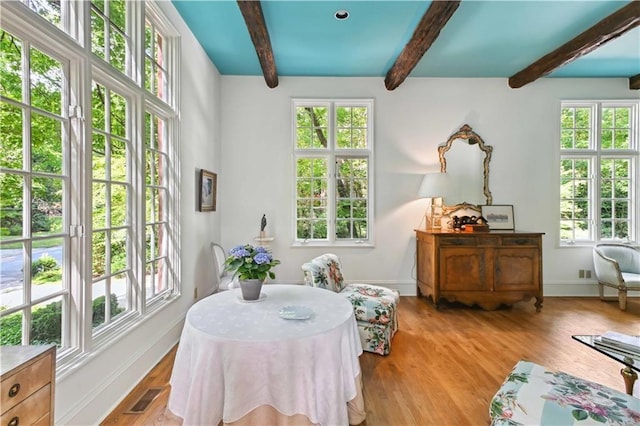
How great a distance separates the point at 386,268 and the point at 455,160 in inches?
71.1

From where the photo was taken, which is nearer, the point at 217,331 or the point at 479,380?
the point at 217,331

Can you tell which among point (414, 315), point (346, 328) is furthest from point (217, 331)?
point (414, 315)

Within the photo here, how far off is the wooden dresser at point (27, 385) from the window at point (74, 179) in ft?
1.44

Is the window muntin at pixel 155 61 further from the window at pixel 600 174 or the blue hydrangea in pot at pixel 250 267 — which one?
the window at pixel 600 174

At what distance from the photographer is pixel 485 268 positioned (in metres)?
3.50

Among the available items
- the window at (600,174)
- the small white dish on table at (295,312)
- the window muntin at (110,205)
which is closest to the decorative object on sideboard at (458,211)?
the window at (600,174)

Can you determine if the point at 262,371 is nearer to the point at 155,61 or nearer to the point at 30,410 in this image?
the point at 30,410

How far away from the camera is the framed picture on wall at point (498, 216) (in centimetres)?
403

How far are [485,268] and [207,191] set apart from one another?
11.3ft

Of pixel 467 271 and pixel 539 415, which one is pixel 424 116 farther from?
pixel 539 415

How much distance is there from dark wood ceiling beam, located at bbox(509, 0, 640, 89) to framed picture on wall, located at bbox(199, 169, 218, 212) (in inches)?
168

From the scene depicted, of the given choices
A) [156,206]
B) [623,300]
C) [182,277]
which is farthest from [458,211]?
[156,206]

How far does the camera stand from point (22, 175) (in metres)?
1.37

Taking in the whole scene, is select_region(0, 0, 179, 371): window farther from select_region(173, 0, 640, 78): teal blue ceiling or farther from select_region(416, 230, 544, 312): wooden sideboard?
select_region(416, 230, 544, 312): wooden sideboard
